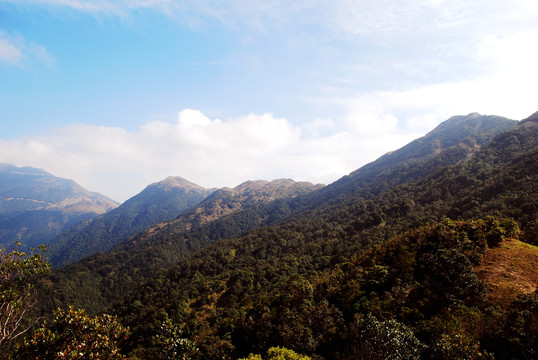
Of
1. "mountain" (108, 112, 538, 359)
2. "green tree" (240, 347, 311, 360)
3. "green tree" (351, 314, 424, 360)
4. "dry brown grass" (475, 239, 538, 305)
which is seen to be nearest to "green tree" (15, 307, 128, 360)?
"green tree" (240, 347, 311, 360)

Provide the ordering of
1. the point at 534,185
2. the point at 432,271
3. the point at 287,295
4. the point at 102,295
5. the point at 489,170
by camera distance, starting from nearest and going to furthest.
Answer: the point at 432,271 → the point at 287,295 → the point at 534,185 → the point at 489,170 → the point at 102,295

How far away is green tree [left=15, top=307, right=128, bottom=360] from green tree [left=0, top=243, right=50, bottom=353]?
1.24m

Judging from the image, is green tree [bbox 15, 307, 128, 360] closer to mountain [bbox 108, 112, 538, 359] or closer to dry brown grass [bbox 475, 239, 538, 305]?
mountain [bbox 108, 112, 538, 359]

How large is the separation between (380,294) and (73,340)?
2024 inches

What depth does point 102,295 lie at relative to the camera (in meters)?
193

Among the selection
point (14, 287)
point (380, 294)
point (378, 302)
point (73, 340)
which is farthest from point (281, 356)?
point (380, 294)

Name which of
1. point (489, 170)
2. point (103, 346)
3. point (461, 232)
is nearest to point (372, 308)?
point (461, 232)

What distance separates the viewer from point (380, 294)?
5159cm

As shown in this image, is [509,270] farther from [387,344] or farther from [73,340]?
[73,340]

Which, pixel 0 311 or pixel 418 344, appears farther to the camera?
pixel 418 344

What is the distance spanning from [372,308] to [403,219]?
3779 inches

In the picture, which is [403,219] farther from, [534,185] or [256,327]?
[256,327]

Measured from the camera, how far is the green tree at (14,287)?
18.2 metres

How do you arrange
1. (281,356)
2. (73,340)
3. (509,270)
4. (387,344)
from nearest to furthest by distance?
1. (73,340)
2. (387,344)
3. (281,356)
4. (509,270)
